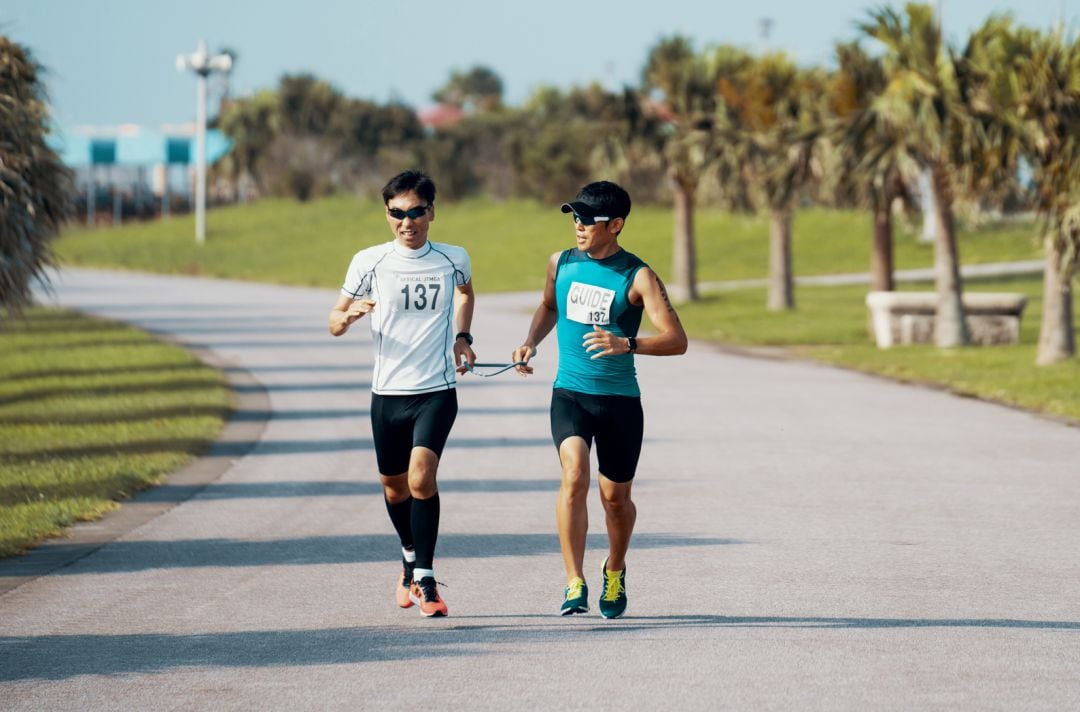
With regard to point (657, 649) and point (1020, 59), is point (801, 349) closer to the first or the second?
point (1020, 59)

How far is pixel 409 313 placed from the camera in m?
8.30

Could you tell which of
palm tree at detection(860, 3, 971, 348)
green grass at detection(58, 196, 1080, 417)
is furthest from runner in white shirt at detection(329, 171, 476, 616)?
palm tree at detection(860, 3, 971, 348)

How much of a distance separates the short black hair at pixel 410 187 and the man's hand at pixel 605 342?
3.59 ft

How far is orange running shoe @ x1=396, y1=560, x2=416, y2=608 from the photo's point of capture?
8.29m

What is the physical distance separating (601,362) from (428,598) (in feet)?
4.22

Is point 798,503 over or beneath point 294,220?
beneath

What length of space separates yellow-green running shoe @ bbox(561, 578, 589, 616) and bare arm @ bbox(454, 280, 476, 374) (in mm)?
1097

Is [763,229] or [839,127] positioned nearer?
[839,127]

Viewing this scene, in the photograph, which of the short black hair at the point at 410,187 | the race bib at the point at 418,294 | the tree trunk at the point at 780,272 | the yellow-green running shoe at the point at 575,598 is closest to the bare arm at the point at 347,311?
the race bib at the point at 418,294

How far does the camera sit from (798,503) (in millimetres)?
11883

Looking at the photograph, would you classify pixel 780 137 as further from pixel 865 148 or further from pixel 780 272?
pixel 780 272

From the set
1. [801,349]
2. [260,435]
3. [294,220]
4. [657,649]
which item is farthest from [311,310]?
[294,220]

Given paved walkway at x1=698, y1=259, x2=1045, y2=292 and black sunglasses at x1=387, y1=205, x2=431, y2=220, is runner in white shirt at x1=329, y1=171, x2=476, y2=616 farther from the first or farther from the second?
paved walkway at x1=698, y1=259, x2=1045, y2=292

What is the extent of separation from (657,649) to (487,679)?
877mm
